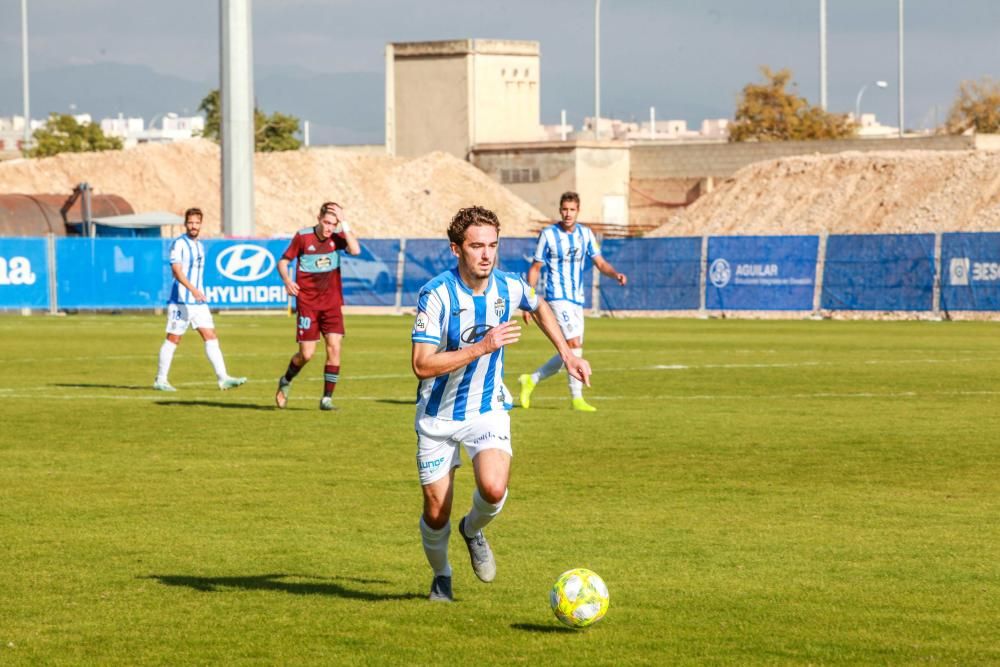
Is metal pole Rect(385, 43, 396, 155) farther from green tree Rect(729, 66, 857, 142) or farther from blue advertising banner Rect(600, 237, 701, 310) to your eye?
blue advertising banner Rect(600, 237, 701, 310)

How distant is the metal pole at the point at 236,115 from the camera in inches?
1901

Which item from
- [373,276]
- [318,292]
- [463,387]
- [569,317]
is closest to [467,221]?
[463,387]

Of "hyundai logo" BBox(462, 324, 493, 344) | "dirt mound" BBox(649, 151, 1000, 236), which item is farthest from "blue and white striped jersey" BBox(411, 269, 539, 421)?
"dirt mound" BBox(649, 151, 1000, 236)

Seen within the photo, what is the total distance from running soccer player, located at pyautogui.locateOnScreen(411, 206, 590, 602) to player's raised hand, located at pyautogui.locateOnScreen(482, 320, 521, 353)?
0.18 meters

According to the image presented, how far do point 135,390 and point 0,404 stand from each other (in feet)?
7.60

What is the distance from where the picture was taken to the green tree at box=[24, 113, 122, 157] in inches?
4136

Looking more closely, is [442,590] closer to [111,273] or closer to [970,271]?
[970,271]

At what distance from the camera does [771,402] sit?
19.7 metres

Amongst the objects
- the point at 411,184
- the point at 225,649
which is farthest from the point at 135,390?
the point at 411,184

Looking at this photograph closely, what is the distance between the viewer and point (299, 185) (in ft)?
287

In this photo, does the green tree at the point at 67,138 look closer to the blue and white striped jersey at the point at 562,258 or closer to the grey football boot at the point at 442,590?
the blue and white striped jersey at the point at 562,258

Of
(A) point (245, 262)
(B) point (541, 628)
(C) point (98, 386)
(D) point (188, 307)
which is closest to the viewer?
(B) point (541, 628)

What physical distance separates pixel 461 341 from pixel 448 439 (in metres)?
0.52

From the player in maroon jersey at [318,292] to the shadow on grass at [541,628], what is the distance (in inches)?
425
